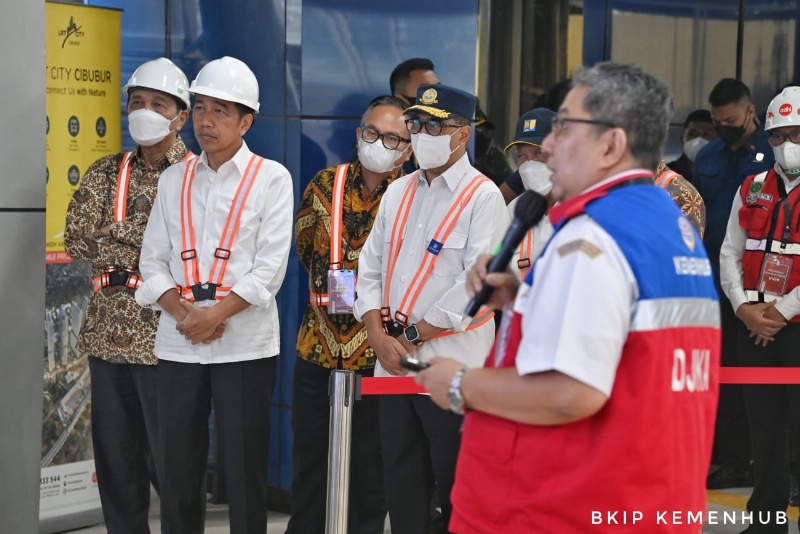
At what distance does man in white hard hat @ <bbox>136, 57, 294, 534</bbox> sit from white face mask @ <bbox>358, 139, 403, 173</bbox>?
512 mm

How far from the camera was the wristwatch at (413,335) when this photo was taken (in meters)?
4.45

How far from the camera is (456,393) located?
247 centimetres

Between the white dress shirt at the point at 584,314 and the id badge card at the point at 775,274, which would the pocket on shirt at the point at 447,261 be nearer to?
the id badge card at the point at 775,274

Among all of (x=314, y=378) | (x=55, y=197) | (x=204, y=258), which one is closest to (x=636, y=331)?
(x=204, y=258)

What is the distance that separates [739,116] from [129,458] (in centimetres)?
433

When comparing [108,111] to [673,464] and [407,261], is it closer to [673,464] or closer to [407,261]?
[407,261]

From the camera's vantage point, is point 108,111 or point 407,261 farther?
point 108,111

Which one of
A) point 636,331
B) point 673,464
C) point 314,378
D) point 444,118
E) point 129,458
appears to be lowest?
point 129,458

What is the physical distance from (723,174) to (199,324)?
3.88m

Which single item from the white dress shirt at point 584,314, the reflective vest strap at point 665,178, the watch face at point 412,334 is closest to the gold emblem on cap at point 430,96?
the watch face at point 412,334

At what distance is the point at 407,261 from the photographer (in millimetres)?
4531

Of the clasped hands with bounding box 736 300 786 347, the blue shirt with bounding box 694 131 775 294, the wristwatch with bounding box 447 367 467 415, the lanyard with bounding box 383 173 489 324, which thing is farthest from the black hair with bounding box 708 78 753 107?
the wristwatch with bounding box 447 367 467 415

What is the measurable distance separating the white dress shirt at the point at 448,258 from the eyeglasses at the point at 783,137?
193 centimetres

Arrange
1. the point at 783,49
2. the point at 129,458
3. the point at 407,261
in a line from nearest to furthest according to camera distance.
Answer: the point at 407,261 → the point at 129,458 → the point at 783,49
